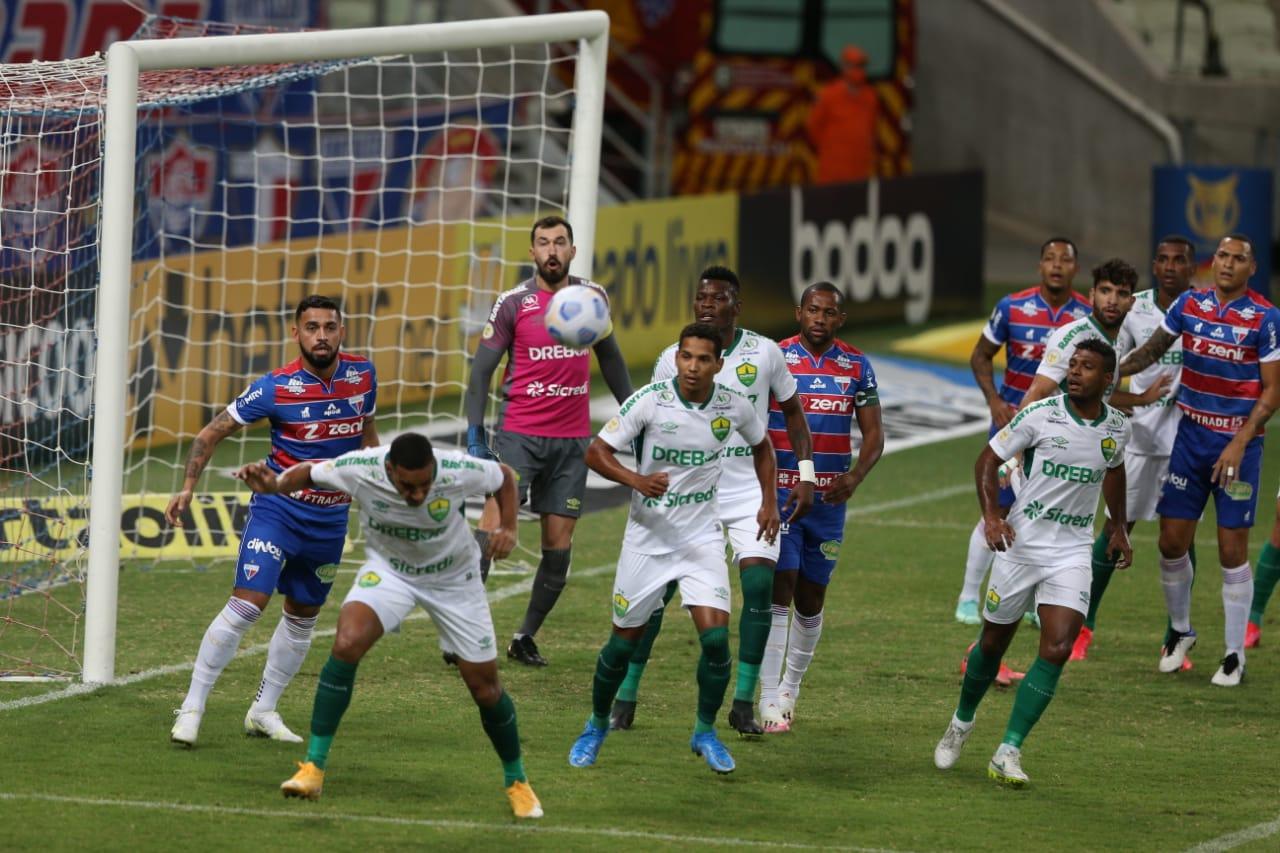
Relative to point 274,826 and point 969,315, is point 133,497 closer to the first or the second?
point 274,826

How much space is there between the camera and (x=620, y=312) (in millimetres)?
20375

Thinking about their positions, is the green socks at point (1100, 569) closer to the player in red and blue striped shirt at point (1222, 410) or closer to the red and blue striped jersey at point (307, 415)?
the player in red and blue striped shirt at point (1222, 410)

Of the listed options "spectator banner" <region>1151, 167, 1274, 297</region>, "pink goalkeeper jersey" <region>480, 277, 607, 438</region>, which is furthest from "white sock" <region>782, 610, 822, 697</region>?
"spectator banner" <region>1151, 167, 1274, 297</region>

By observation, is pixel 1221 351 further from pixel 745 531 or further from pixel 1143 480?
pixel 745 531

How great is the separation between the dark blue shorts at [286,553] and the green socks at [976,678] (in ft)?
8.89

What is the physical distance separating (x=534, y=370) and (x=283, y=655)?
2352 millimetres

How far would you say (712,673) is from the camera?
8.55m

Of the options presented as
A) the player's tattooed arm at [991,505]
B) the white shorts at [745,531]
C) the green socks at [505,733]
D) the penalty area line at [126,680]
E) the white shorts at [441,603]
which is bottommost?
the penalty area line at [126,680]

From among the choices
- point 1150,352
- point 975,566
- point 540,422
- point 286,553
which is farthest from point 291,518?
point 1150,352

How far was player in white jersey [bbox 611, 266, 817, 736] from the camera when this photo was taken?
29.5ft

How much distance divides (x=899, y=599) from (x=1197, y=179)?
51.1 ft

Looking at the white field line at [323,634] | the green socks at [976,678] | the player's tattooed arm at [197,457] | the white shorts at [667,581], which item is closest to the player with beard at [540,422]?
the white field line at [323,634]

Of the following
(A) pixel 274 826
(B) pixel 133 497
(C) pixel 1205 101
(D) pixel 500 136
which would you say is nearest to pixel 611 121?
(D) pixel 500 136

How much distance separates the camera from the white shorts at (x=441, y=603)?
7781 millimetres
